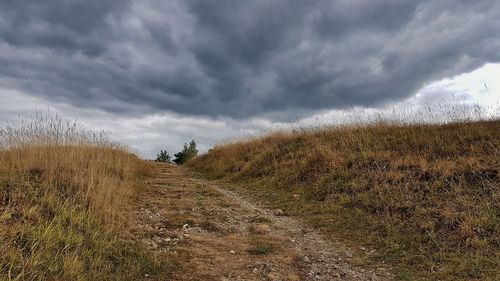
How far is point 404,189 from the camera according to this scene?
26.0 ft

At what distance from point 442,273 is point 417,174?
12.7 feet

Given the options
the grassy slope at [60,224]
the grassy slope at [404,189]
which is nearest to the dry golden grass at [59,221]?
the grassy slope at [60,224]

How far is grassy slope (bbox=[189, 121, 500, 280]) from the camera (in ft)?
18.2

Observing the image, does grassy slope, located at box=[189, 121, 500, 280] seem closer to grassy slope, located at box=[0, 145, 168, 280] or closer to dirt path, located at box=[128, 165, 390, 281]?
dirt path, located at box=[128, 165, 390, 281]

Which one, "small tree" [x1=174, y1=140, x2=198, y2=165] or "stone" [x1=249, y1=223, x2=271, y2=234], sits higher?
"small tree" [x1=174, y1=140, x2=198, y2=165]

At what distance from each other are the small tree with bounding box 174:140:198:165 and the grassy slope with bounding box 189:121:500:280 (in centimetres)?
1930

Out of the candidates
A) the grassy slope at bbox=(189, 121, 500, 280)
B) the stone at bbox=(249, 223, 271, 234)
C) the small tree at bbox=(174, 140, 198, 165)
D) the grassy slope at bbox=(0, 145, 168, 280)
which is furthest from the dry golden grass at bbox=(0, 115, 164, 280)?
the small tree at bbox=(174, 140, 198, 165)

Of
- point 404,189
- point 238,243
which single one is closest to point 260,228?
point 238,243

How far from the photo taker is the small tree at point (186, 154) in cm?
3328

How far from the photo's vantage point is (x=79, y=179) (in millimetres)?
6984

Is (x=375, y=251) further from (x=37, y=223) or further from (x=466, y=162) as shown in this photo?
(x=37, y=223)

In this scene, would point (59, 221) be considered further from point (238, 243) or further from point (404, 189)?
point (404, 189)

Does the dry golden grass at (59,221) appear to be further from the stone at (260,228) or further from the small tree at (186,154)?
the small tree at (186,154)

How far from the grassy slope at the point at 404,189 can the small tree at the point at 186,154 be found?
19.3m
